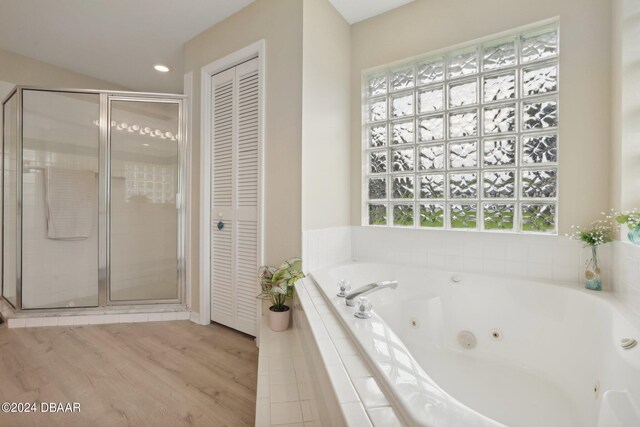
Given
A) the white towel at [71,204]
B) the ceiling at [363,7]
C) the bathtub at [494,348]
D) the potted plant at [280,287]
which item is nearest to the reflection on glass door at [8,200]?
the white towel at [71,204]

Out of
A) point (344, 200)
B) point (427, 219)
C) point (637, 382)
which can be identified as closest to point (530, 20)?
point (427, 219)

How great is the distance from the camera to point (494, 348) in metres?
1.53

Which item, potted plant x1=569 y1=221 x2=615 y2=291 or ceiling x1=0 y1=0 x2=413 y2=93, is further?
ceiling x1=0 y1=0 x2=413 y2=93

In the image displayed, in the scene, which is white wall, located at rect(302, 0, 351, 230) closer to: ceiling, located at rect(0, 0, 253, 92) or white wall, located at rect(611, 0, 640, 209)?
ceiling, located at rect(0, 0, 253, 92)

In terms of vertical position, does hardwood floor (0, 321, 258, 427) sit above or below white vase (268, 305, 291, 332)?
below

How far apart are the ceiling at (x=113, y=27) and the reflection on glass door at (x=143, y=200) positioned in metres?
0.55

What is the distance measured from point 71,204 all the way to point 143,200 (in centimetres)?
60

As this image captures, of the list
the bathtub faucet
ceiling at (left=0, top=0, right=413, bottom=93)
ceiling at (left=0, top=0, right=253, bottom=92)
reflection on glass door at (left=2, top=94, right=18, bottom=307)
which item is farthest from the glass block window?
reflection on glass door at (left=2, top=94, right=18, bottom=307)

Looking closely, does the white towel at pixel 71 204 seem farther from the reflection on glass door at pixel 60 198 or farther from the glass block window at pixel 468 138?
the glass block window at pixel 468 138

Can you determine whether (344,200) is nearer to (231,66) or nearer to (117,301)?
(231,66)

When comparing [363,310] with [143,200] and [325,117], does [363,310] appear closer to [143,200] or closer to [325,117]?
[325,117]

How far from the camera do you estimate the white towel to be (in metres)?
2.62

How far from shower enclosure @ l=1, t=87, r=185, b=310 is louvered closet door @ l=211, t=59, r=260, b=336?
1.71 ft

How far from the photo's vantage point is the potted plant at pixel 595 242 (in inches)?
55.8
